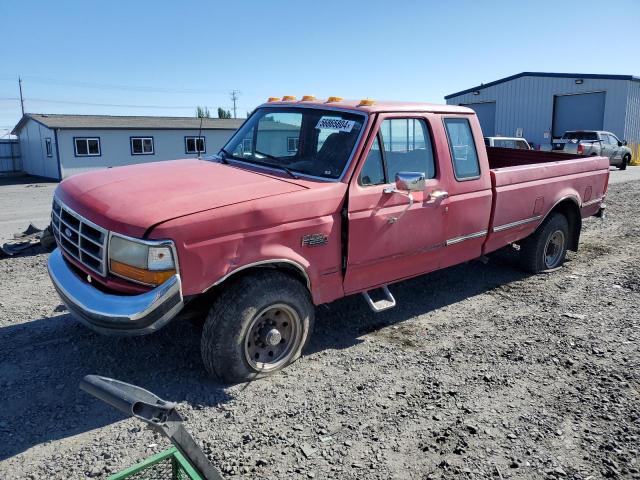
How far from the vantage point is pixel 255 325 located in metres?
3.99

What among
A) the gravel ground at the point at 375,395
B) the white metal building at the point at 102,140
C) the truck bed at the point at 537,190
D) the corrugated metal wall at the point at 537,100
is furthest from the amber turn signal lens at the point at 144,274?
the corrugated metal wall at the point at 537,100

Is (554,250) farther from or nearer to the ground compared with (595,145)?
nearer to the ground

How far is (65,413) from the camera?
360 cm

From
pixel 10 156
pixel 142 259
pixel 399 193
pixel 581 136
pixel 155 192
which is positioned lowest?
pixel 10 156

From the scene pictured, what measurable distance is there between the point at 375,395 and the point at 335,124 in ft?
7.93

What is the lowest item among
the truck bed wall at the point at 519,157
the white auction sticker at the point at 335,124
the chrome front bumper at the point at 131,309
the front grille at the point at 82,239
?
the chrome front bumper at the point at 131,309

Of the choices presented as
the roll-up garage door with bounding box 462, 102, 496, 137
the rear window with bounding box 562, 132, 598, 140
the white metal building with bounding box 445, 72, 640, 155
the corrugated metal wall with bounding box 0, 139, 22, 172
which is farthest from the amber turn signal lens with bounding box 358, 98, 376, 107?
the corrugated metal wall with bounding box 0, 139, 22, 172

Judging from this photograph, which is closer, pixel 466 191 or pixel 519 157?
pixel 466 191

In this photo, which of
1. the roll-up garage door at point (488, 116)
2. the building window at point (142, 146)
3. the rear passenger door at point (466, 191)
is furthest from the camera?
the roll-up garage door at point (488, 116)

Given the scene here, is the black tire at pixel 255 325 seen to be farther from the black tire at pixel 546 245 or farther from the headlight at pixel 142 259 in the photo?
the black tire at pixel 546 245

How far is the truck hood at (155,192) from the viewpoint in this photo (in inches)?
139

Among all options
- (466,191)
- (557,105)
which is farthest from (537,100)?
(466,191)

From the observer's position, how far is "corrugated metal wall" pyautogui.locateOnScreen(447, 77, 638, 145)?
30531 millimetres

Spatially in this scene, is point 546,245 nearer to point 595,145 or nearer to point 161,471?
point 161,471
